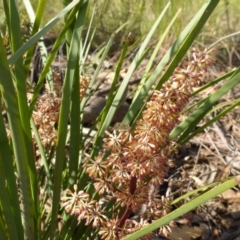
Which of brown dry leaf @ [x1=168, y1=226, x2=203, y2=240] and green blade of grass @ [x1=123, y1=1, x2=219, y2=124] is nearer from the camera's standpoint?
green blade of grass @ [x1=123, y1=1, x2=219, y2=124]

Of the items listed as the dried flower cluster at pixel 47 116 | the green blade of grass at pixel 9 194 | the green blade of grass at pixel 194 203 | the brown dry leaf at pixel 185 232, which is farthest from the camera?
the brown dry leaf at pixel 185 232

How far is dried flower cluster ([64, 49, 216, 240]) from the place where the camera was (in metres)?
0.90

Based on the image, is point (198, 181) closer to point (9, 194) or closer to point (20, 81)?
point (9, 194)

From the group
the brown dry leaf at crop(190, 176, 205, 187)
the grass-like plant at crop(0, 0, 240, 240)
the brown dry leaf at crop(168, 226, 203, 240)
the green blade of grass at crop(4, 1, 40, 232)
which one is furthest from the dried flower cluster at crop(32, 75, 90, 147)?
the brown dry leaf at crop(190, 176, 205, 187)

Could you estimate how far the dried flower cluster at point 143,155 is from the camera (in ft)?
2.95

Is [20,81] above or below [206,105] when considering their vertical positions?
above

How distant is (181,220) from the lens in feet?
5.72

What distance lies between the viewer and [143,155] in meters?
0.92

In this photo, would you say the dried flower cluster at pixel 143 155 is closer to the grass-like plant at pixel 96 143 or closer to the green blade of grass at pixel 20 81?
the grass-like plant at pixel 96 143

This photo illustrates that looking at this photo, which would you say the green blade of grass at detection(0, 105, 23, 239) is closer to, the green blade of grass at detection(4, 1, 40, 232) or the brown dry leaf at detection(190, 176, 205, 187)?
the green blade of grass at detection(4, 1, 40, 232)

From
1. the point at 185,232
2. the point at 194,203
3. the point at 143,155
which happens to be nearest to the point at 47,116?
the point at 143,155

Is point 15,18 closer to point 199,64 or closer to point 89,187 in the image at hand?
point 199,64

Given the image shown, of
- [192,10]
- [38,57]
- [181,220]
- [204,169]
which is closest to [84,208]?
[181,220]

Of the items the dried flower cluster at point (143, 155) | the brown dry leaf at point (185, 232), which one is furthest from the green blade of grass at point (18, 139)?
the brown dry leaf at point (185, 232)
